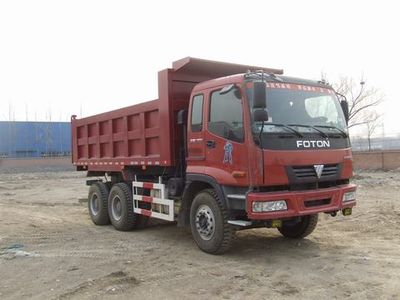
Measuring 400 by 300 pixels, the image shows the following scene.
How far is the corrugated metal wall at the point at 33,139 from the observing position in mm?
52000

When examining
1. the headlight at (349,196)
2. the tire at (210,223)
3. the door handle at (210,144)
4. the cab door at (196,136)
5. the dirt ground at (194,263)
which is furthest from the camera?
the cab door at (196,136)

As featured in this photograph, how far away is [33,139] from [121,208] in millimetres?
45664

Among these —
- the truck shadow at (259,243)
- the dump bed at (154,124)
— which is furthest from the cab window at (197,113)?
the truck shadow at (259,243)

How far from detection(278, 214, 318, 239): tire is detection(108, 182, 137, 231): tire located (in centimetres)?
318

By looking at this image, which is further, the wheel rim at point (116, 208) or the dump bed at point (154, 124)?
the wheel rim at point (116, 208)

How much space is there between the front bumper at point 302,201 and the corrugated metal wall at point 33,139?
48311 mm

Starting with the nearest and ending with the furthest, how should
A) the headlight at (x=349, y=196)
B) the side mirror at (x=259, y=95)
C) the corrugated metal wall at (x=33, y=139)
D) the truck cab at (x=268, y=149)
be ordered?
the side mirror at (x=259, y=95) < the truck cab at (x=268, y=149) < the headlight at (x=349, y=196) < the corrugated metal wall at (x=33, y=139)

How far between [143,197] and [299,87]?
393 cm

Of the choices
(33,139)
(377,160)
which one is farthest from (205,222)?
(33,139)

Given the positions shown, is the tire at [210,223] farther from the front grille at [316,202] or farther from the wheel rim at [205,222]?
the front grille at [316,202]

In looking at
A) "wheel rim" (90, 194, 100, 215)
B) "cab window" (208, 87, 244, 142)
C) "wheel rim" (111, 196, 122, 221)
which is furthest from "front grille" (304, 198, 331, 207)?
"wheel rim" (90, 194, 100, 215)

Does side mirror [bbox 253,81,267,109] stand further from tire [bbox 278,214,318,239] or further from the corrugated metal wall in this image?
the corrugated metal wall

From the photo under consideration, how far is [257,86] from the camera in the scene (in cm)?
688

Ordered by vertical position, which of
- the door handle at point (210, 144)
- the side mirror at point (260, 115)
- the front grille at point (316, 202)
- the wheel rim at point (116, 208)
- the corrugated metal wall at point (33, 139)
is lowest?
the wheel rim at point (116, 208)
